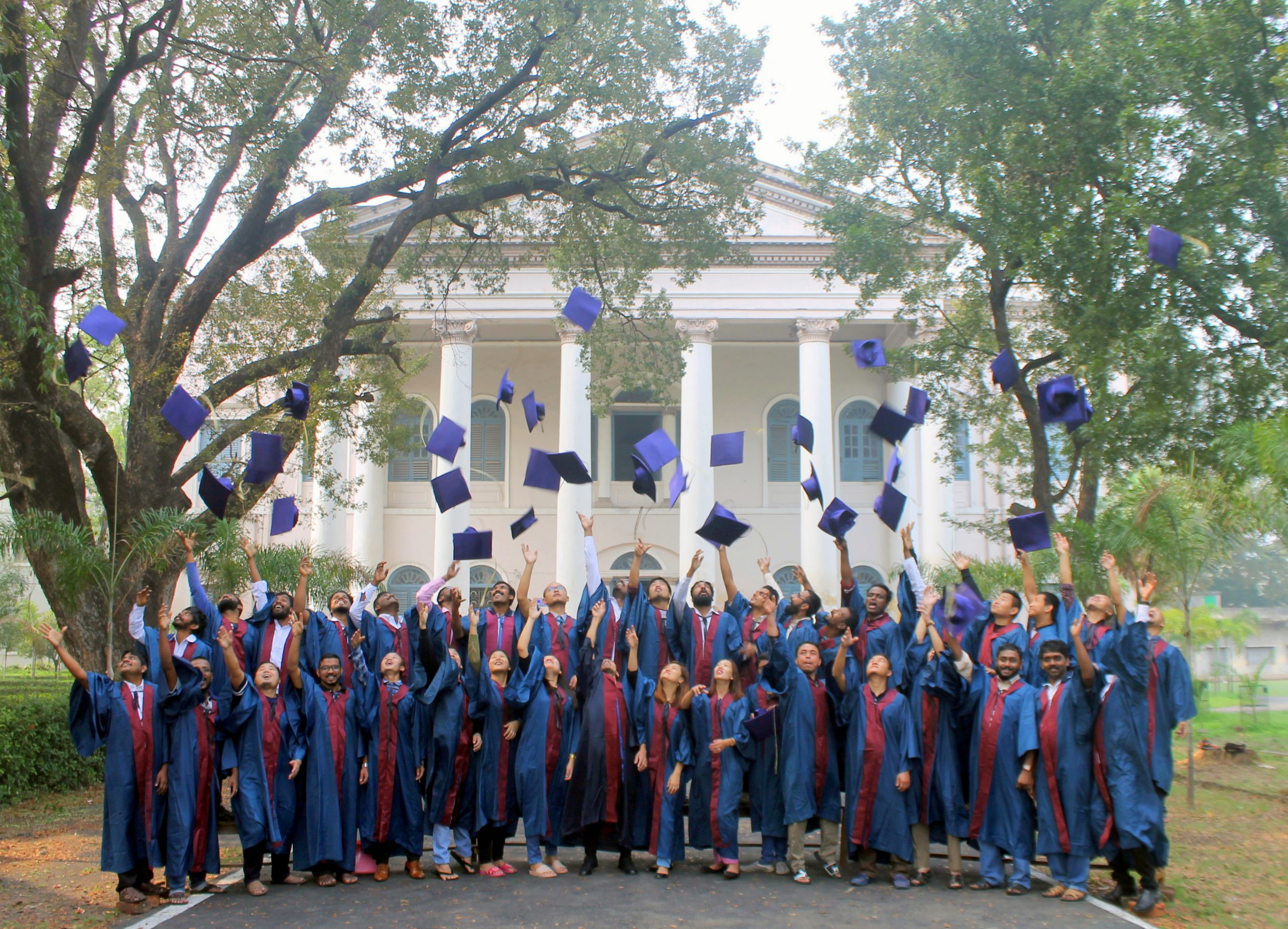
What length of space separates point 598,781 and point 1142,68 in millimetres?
7991


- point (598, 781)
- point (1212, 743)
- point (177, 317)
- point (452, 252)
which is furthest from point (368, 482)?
point (598, 781)

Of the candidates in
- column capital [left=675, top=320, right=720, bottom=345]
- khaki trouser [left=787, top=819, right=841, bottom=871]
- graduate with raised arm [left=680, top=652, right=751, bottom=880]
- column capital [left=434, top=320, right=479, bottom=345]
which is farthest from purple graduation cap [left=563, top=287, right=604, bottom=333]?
column capital [left=675, top=320, right=720, bottom=345]

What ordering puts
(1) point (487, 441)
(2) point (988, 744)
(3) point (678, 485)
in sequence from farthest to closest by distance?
(1) point (487, 441)
(3) point (678, 485)
(2) point (988, 744)

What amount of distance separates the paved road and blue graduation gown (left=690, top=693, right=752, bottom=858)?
31cm

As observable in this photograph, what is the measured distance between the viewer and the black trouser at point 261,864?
21.8 ft

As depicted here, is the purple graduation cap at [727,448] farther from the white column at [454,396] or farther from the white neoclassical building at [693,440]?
the white column at [454,396]

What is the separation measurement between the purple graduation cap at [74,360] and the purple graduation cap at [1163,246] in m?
8.71

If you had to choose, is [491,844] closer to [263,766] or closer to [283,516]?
[263,766]

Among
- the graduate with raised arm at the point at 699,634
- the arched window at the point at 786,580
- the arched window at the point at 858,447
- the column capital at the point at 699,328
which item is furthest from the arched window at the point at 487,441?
the graduate with raised arm at the point at 699,634

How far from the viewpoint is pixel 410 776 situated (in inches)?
278

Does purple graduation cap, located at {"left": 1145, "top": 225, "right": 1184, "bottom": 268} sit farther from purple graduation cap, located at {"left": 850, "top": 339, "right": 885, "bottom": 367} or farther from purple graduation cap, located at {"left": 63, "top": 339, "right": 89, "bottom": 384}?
purple graduation cap, located at {"left": 63, "top": 339, "right": 89, "bottom": 384}

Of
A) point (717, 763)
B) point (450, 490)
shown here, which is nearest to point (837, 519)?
point (717, 763)

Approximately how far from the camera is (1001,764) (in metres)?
6.78

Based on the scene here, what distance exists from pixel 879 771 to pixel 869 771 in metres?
0.06
